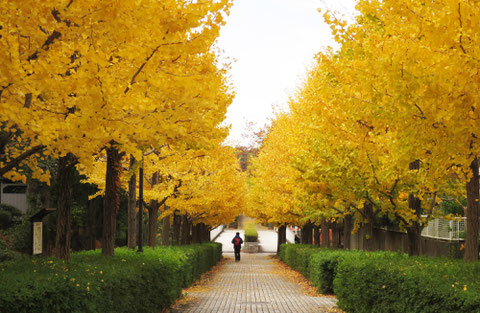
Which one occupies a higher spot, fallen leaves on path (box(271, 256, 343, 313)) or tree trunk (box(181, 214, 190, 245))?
tree trunk (box(181, 214, 190, 245))

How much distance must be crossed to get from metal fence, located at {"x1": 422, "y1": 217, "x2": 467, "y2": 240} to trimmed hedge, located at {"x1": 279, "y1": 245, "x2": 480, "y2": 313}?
36.0ft

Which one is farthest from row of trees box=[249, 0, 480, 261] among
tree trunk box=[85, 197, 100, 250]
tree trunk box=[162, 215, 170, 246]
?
tree trunk box=[85, 197, 100, 250]

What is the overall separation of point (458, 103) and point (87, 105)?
495 cm

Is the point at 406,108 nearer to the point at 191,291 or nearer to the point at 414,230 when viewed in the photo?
the point at 414,230

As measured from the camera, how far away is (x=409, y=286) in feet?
27.5

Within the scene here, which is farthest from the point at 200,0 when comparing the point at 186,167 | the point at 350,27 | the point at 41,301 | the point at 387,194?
the point at 186,167

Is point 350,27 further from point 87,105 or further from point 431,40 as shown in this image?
point 87,105

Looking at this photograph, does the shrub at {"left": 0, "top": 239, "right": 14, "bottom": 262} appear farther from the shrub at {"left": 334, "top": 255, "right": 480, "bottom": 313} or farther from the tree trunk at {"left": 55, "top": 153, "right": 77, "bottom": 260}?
the shrub at {"left": 334, "top": 255, "right": 480, "bottom": 313}

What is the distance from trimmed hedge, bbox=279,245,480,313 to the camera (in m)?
6.72

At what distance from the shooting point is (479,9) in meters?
7.86

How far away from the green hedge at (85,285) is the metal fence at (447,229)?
14277 mm

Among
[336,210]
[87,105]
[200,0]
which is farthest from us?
[336,210]

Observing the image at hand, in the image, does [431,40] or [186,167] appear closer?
[431,40]

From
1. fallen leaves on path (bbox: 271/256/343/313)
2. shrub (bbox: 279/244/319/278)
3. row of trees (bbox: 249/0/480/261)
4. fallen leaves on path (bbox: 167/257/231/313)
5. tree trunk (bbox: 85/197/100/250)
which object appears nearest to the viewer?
row of trees (bbox: 249/0/480/261)
